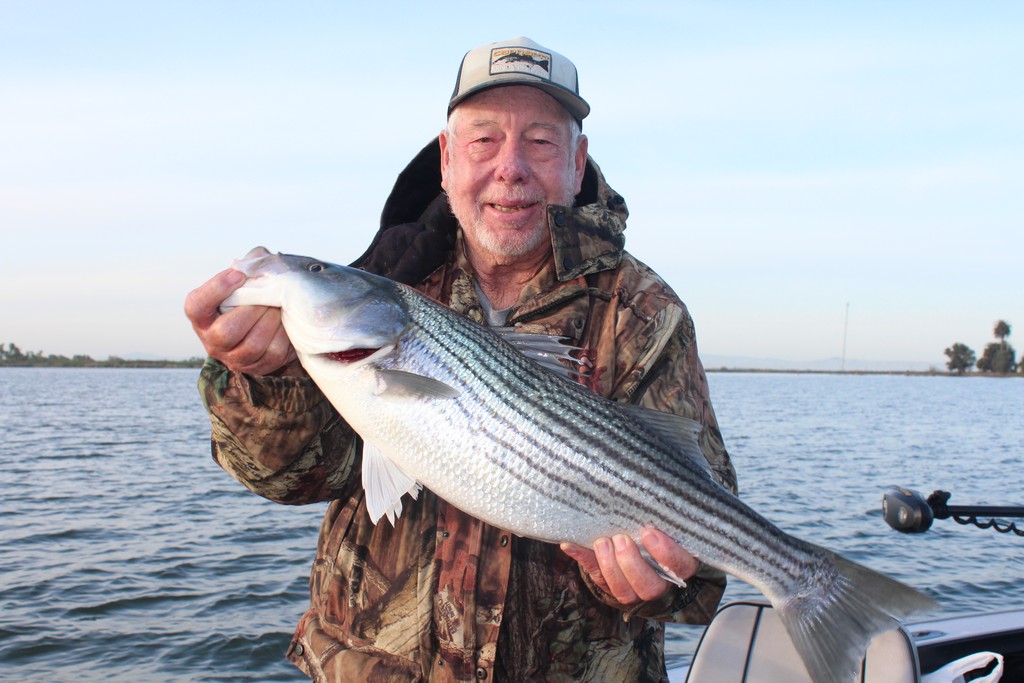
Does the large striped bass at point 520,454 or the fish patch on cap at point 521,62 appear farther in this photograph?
the fish patch on cap at point 521,62

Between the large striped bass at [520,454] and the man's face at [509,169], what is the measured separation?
2.69 feet

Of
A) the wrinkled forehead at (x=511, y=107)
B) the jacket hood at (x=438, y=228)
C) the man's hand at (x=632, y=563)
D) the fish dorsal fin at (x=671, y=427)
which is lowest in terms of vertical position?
the man's hand at (x=632, y=563)

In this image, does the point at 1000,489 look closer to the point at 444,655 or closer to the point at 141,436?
the point at 444,655

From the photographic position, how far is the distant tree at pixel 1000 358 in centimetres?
16250

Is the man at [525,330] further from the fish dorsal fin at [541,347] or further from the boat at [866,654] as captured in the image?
the boat at [866,654]

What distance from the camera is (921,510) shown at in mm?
5223

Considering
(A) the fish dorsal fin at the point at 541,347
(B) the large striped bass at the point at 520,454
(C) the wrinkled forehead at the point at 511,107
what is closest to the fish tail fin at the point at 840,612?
(B) the large striped bass at the point at 520,454

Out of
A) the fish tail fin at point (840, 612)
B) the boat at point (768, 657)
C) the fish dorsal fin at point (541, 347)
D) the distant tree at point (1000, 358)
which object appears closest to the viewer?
the fish tail fin at point (840, 612)

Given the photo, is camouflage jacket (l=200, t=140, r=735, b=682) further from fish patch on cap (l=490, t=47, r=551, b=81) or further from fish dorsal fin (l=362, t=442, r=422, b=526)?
fish patch on cap (l=490, t=47, r=551, b=81)

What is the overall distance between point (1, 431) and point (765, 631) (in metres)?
37.3

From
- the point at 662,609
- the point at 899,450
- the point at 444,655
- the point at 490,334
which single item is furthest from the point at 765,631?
the point at 899,450

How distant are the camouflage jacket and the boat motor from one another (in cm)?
186

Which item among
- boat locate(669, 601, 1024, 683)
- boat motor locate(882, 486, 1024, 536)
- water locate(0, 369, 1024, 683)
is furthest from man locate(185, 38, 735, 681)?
water locate(0, 369, 1024, 683)

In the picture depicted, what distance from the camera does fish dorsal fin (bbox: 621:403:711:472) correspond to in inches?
150
